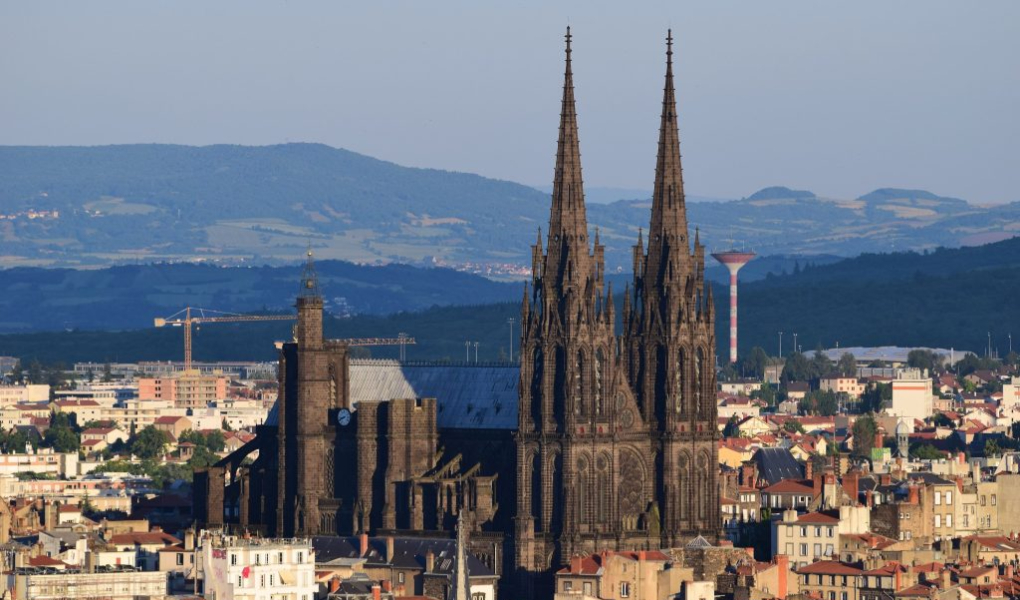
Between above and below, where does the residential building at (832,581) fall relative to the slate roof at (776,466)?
below

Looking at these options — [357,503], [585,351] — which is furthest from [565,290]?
[357,503]

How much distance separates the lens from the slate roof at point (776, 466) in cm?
18962

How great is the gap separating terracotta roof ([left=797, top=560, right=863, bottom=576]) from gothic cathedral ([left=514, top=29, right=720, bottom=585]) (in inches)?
303

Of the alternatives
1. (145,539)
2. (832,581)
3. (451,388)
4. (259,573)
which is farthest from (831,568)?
(145,539)

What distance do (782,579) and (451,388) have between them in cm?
2457

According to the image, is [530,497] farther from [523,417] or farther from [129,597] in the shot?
[129,597]

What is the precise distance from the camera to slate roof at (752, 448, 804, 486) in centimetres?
18962

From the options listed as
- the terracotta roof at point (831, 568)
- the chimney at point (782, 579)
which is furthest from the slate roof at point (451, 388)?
the chimney at point (782, 579)

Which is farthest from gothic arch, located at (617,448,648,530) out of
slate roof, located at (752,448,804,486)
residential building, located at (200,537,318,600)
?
slate roof, located at (752,448,804,486)

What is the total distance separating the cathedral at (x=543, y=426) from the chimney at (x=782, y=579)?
8.96 meters

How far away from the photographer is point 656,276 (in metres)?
146

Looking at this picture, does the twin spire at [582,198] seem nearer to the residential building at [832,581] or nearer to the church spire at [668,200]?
the church spire at [668,200]

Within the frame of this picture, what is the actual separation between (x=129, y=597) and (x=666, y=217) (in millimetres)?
36033

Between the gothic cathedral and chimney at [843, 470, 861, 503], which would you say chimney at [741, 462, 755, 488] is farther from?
the gothic cathedral
